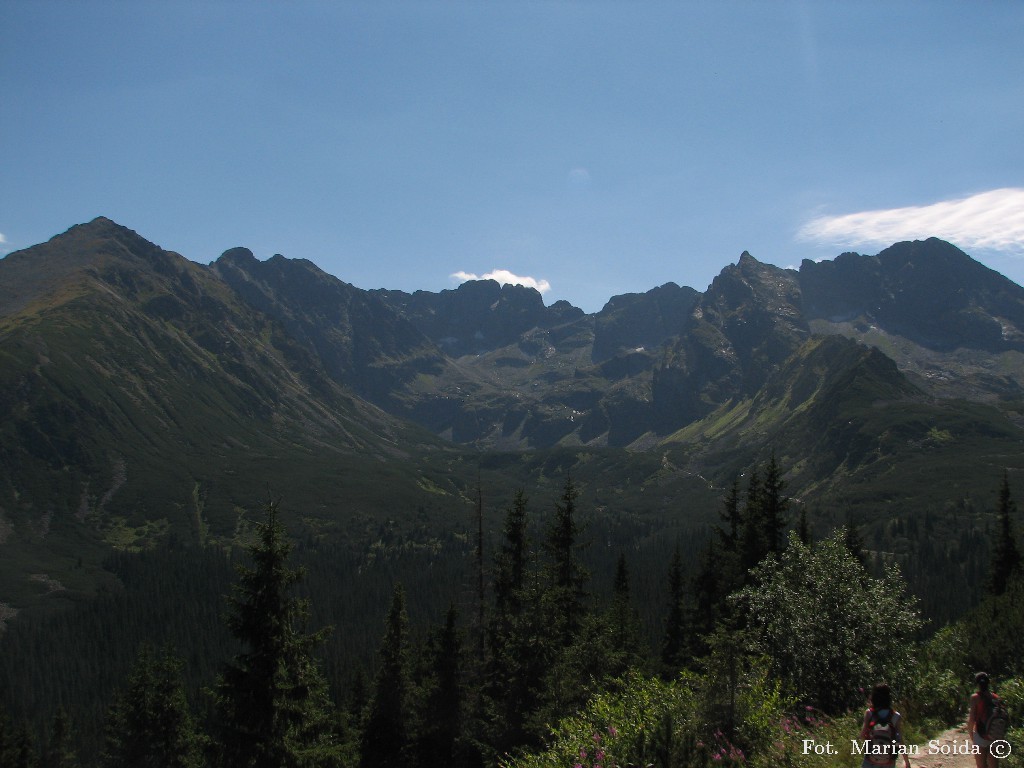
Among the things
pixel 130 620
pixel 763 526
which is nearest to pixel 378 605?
pixel 130 620

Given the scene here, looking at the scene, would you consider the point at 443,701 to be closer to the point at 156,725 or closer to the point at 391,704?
the point at 391,704

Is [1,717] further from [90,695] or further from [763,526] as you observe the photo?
[90,695]

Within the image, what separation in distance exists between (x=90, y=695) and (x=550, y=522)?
434 feet

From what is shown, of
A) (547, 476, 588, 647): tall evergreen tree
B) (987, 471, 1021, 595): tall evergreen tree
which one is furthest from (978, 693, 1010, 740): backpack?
(987, 471, 1021, 595): tall evergreen tree


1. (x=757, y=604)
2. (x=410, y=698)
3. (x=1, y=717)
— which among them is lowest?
(x=1, y=717)

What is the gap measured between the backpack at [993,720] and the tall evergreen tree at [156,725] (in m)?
43.8

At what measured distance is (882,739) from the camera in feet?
46.0

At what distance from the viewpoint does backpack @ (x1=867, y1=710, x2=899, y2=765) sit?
546 inches

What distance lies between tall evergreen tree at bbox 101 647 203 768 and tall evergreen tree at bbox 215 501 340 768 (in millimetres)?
19483

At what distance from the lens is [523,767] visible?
62.2ft

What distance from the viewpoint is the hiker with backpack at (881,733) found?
13.9m

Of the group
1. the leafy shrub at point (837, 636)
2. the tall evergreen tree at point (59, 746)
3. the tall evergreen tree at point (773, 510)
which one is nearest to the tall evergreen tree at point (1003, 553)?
the tall evergreen tree at point (773, 510)

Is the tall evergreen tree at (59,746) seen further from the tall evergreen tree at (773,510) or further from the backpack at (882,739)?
the backpack at (882,739)

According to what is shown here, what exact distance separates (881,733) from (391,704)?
36.6 metres
